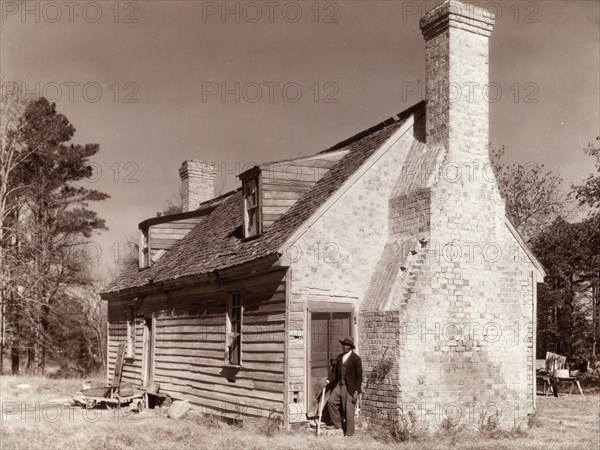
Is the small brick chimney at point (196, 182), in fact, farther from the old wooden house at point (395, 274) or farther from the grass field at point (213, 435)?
the grass field at point (213, 435)

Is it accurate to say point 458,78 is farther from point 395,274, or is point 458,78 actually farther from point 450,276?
point 395,274

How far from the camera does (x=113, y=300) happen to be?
2406 centimetres

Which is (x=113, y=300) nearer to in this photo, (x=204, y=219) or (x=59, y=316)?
(x=204, y=219)

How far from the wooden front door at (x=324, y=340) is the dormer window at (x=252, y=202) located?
275cm

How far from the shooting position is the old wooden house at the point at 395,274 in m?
13.4

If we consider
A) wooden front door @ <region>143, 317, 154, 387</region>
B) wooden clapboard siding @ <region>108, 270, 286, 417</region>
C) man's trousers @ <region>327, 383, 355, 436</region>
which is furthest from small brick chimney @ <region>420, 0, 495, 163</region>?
wooden front door @ <region>143, 317, 154, 387</region>

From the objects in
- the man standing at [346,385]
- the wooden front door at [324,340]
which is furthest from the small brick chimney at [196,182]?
the man standing at [346,385]

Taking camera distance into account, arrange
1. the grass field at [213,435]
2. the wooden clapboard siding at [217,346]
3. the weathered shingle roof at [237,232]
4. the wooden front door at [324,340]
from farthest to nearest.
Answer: the weathered shingle roof at [237,232] < the wooden clapboard siding at [217,346] < the wooden front door at [324,340] < the grass field at [213,435]

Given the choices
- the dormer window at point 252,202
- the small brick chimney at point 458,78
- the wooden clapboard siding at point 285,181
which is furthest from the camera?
the dormer window at point 252,202

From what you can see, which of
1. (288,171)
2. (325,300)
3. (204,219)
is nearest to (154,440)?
(325,300)

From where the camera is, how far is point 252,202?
16.1m

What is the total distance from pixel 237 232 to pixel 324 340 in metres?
4.65

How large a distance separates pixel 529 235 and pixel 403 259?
26.6 meters

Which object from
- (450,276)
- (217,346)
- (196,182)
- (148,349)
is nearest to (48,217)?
(196,182)
